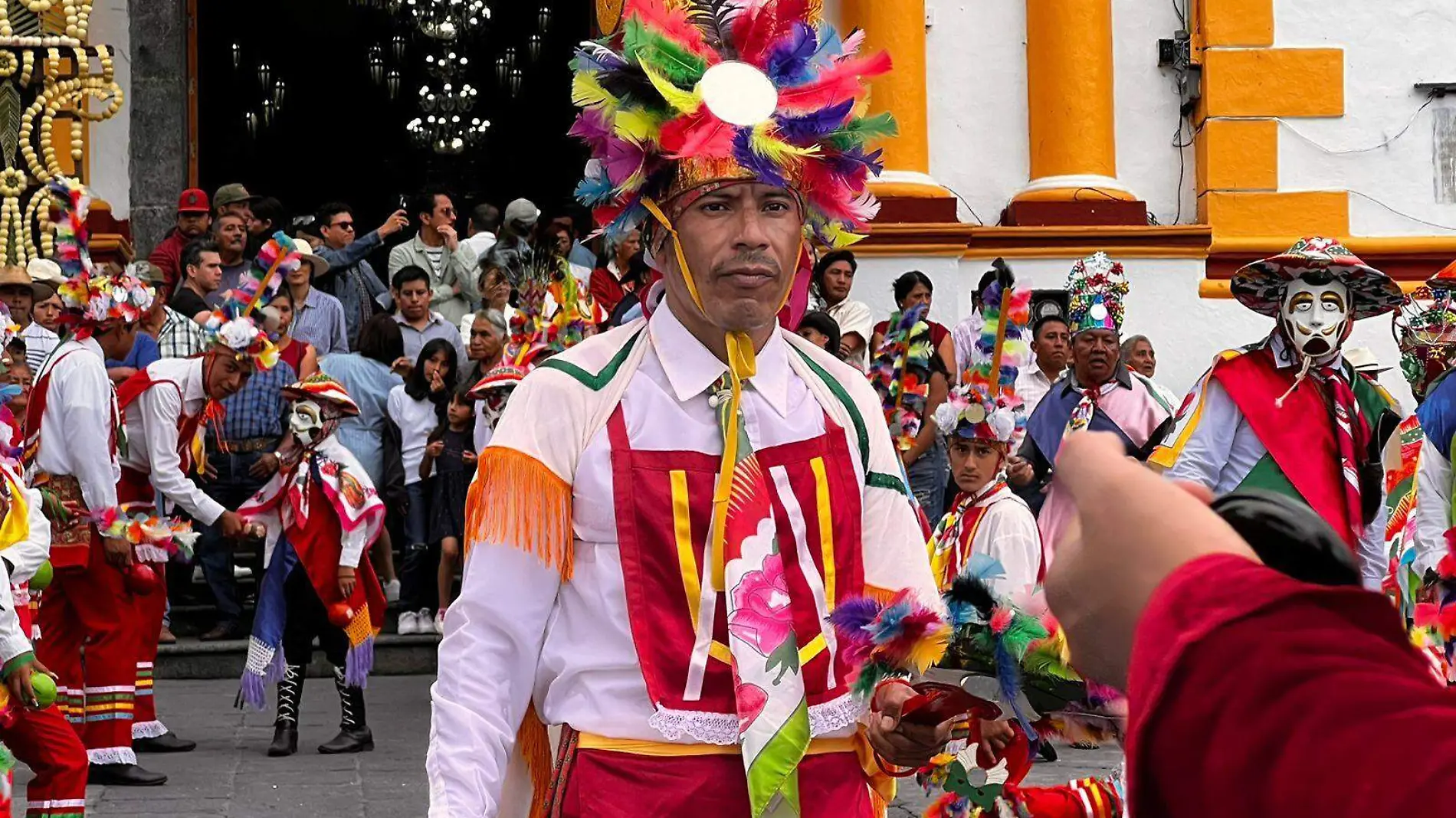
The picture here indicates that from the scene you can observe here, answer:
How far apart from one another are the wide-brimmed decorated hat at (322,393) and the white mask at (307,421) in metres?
0.03

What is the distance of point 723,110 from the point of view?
379cm

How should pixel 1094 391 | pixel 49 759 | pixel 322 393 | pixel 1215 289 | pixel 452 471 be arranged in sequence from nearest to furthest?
pixel 49 759 < pixel 322 393 < pixel 1094 391 < pixel 452 471 < pixel 1215 289

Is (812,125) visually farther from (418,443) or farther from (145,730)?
(418,443)

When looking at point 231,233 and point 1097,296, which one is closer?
point 1097,296

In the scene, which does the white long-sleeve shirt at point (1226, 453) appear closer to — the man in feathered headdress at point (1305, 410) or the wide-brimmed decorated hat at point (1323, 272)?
the man in feathered headdress at point (1305, 410)

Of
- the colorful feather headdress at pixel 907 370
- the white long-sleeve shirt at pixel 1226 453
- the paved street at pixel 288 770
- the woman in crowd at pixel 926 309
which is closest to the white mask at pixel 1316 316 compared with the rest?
the white long-sleeve shirt at pixel 1226 453

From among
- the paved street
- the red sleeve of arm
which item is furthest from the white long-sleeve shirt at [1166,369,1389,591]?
the red sleeve of arm

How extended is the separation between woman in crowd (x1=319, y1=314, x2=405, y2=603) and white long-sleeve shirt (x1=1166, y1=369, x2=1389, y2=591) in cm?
549

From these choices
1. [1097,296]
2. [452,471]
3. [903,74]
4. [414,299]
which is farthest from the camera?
[903,74]

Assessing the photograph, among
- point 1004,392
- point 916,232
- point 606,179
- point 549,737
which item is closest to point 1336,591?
point 549,737

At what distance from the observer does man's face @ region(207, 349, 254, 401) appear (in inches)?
390

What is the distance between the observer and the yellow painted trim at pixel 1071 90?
13.8m

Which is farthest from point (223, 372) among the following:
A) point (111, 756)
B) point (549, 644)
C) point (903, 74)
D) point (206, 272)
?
point (549, 644)

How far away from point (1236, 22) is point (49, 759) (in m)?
9.62
